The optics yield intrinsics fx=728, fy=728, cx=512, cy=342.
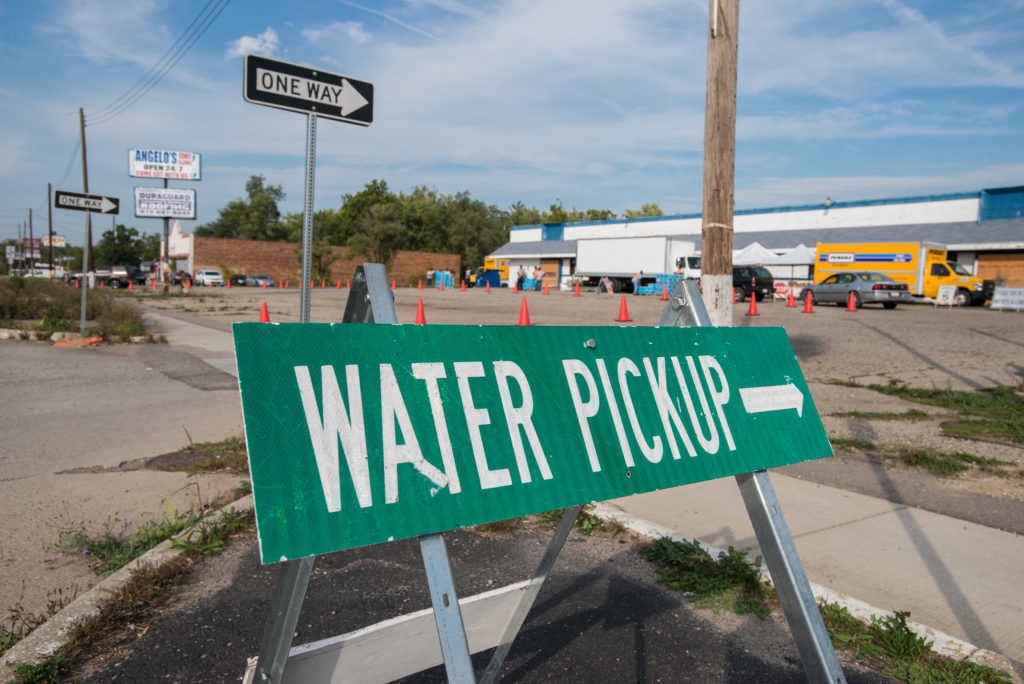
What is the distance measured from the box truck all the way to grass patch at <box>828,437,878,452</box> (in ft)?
102

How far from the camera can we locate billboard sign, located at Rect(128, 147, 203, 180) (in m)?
58.4

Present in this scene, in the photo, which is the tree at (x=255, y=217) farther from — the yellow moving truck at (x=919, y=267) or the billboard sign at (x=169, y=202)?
the yellow moving truck at (x=919, y=267)

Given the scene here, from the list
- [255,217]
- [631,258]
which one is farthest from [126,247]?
[631,258]

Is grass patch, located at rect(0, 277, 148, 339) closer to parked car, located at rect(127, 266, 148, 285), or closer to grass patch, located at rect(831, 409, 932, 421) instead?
grass patch, located at rect(831, 409, 932, 421)

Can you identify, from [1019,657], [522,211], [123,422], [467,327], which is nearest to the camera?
[467,327]

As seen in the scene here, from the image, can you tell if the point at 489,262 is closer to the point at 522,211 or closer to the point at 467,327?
the point at 522,211

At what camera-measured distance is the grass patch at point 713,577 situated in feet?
11.6

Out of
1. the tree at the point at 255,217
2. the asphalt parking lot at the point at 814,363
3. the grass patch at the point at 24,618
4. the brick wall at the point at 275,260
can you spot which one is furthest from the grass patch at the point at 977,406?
the tree at the point at 255,217

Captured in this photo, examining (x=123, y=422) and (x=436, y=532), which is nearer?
(x=436, y=532)

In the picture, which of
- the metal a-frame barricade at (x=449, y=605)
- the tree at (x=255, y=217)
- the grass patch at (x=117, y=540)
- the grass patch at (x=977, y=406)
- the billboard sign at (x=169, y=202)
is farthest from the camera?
the tree at (x=255, y=217)

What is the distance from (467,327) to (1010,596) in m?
3.39

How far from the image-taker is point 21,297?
59.1 feet

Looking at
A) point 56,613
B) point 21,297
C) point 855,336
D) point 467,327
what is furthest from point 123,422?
point 855,336

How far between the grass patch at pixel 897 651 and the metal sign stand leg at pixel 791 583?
1.18 m
